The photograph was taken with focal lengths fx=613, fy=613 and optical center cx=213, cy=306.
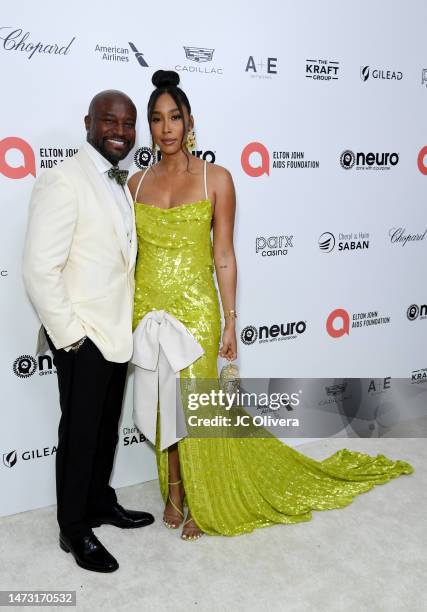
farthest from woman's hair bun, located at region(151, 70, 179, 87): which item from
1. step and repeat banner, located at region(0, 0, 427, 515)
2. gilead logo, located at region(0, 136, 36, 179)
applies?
gilead logo, located at region(0, 136, 36, 179)

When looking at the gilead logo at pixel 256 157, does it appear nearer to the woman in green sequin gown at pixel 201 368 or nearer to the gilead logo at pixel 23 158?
the woman in green sequin gown at pixel 201 368

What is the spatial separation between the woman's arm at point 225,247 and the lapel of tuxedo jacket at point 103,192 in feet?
1.41

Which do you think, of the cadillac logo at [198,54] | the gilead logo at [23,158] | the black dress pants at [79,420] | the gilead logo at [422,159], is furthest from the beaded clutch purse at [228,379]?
the gilead logo at [422,159]

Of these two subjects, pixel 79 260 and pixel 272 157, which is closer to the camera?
pixel 79 260

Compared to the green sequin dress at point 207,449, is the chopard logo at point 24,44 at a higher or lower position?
higher

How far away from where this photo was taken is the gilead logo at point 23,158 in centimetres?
247

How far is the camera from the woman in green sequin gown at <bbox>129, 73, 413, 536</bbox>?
2.41 meters

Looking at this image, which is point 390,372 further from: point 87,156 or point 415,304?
point 87,156

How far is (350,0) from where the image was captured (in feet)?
10.6

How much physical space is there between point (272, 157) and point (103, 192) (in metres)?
1.19

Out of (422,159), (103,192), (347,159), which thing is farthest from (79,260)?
(422,159)

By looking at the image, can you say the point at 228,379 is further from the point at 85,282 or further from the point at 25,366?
the point at 25,366

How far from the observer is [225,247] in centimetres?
254

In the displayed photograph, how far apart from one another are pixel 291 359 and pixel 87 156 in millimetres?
1723
